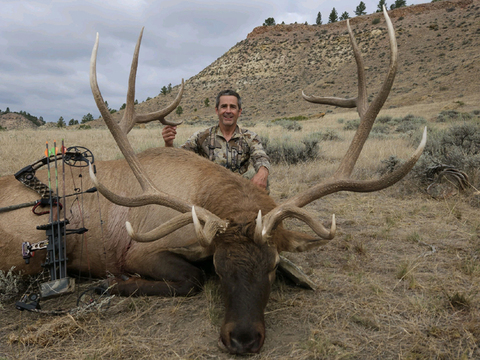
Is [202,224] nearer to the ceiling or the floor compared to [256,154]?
nearer to the floor

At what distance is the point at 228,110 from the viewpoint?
16.8 ft

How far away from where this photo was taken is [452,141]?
7996 millimetres

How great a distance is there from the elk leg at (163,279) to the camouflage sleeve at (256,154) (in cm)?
226

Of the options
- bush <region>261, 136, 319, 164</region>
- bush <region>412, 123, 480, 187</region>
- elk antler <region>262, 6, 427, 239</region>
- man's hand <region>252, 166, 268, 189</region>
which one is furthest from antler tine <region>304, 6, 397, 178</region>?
bush <region>261, 136, 319, 164</region>

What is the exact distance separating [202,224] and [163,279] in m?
0.77

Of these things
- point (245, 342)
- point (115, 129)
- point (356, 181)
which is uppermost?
point (115, 129)

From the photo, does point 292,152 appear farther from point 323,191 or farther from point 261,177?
point 323,191

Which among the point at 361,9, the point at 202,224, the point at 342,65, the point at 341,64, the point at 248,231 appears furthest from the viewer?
the point at 361,9

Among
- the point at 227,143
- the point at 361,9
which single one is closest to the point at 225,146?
the point at 227,143

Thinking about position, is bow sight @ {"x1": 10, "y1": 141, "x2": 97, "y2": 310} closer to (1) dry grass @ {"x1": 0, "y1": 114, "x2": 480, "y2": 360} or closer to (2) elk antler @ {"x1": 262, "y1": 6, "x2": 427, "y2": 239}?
(1) dry grass @ {"x1": 0, "y1": 114, "x2": 480, "y2": 360}

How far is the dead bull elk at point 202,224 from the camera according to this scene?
236 centimetres

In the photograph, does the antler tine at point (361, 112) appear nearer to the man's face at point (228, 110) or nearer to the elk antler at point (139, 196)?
the elk antler at point (139, 196)

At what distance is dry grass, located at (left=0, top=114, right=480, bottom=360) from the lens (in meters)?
2.22

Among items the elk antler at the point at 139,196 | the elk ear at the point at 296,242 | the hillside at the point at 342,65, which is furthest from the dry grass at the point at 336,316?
the hillside at the point at 342,65
